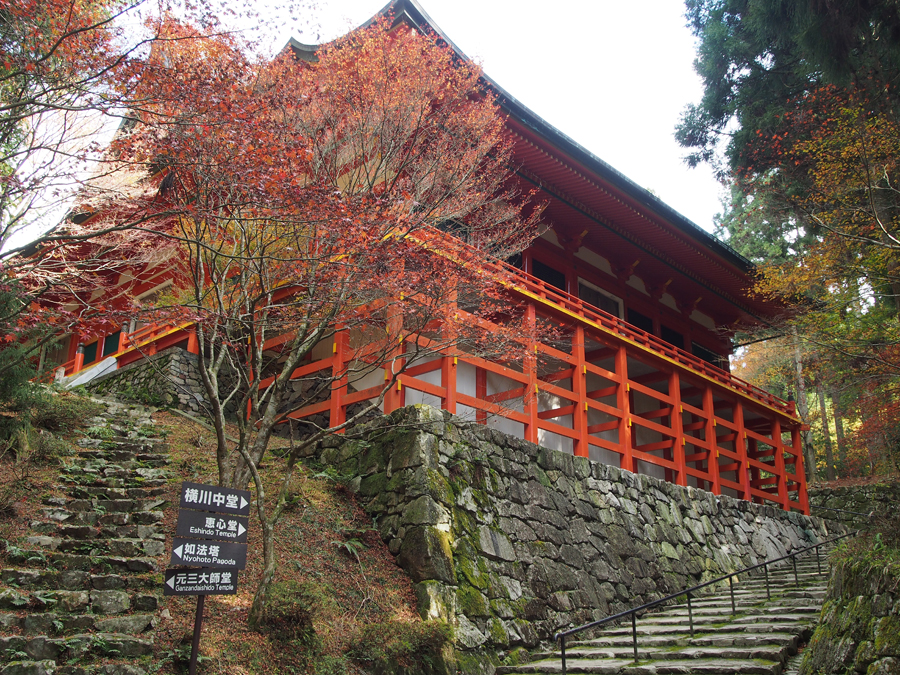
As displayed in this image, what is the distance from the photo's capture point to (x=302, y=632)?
757cm

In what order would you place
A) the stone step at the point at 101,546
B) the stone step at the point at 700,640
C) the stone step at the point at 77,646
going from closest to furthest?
the stone step at the point at 77,646 → the stone step at the point at 101,546 → the stone step at the point at 700,640

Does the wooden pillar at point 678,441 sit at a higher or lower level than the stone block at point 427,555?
higher

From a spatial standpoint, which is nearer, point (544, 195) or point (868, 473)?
point (544, 195)

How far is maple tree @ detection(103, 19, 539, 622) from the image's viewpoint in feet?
25.5

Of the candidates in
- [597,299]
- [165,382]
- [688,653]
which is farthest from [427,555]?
[597,299]

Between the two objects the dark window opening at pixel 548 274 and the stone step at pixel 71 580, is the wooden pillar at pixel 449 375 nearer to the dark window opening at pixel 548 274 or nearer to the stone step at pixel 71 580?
the dark window opening at pixel 548 274

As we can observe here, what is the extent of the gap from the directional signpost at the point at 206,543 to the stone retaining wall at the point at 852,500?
22.2m

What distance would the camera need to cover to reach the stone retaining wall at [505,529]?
961 cm

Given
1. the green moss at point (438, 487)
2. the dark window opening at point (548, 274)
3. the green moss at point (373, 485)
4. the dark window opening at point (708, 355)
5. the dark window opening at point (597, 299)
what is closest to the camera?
the green moss at point (438, 487)

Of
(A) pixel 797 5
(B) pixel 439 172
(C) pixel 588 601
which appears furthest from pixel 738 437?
(B) pixel 439 172

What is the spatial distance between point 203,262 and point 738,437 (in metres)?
14.5

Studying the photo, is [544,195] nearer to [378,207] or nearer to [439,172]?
[439,172]

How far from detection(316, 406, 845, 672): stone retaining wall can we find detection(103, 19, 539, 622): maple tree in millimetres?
1220

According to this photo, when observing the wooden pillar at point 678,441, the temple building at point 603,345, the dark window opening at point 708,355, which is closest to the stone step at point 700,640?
the temple building at point 603,345
